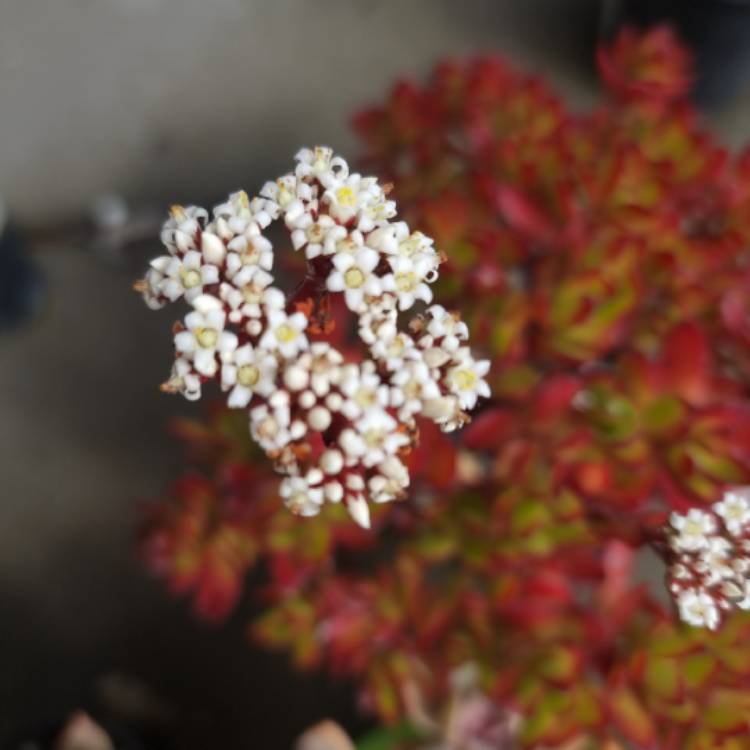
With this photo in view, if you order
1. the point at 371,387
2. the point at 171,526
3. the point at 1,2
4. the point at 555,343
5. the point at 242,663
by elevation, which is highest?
the point at 1,2

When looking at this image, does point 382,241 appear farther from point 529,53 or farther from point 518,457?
point 529,53

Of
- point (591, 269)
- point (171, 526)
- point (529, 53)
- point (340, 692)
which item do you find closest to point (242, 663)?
point (340, 692)

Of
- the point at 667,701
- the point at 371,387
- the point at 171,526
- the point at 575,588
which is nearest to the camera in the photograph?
the point at 371,387

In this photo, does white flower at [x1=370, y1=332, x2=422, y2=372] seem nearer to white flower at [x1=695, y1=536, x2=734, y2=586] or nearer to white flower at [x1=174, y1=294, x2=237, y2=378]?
white flower at [x1=174, y1=294, x2=237, y2=378]

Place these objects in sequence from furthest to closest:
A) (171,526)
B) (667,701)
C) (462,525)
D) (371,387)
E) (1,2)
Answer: (1,2), (171,526), (462,525), (667,701), (371,387)

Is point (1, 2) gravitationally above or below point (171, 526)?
above

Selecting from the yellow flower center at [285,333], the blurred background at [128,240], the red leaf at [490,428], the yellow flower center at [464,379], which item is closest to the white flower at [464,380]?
the yellow flower center at [464,379]

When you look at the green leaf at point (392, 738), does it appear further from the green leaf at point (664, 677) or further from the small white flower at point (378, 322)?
the small white flower at point (378, 322)
